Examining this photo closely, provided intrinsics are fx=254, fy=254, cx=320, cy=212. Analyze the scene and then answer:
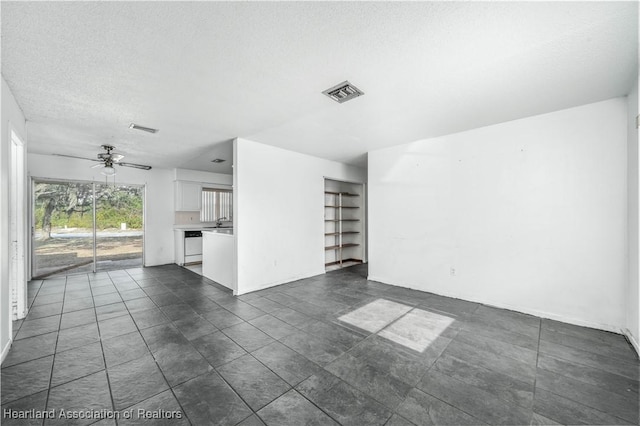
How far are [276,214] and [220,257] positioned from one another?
1.45 meters

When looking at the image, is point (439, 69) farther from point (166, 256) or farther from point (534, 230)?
point (166, 256)

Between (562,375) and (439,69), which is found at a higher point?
(439,69)

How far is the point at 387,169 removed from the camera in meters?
5.03

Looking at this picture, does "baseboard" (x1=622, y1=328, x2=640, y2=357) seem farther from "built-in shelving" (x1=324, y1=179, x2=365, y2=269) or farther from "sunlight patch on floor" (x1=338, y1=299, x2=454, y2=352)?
"built-in shelving" (x1=324, y1=179, x2=365, y2=269)

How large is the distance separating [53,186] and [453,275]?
866cm

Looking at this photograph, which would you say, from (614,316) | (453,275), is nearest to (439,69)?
(453,275)

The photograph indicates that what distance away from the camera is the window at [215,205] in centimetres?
777

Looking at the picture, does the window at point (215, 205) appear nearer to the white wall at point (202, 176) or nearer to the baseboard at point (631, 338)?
the white wall at point (202, 176)

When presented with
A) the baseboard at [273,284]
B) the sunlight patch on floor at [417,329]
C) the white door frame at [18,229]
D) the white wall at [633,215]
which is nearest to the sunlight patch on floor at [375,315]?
the sunlight patch on floor at [417,329]

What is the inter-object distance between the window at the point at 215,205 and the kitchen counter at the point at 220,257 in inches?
92.4

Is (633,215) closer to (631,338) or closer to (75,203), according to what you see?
(631,338)

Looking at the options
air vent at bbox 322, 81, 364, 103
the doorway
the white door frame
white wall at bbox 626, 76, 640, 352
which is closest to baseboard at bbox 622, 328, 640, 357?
white wall at bbox 626, 76, 640, 352

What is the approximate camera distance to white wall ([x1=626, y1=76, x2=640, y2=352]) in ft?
8.33

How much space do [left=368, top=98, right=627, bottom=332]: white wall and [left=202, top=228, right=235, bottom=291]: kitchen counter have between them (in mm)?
3109
